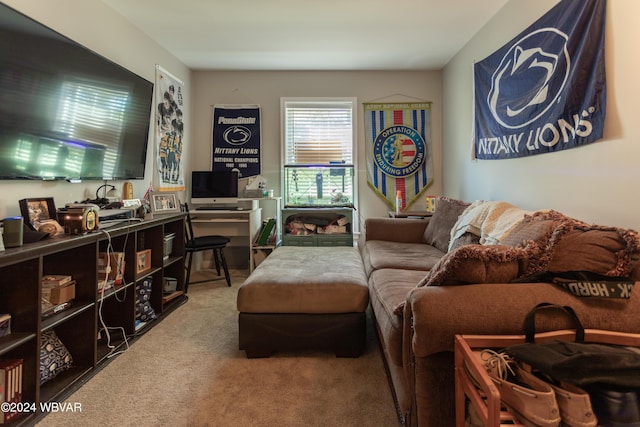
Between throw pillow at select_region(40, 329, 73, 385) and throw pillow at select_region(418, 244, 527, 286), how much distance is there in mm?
1875

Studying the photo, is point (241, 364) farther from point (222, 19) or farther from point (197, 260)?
point (222, 19)

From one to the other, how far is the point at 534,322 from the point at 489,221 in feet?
4.00

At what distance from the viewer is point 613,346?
101 cm

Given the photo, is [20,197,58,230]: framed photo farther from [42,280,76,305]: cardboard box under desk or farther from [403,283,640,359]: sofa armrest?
[403,283,640,359]: sofa armrest

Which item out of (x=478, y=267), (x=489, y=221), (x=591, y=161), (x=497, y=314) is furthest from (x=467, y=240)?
(x=497, y=314)

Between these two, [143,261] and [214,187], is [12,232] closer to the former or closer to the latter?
[143,261]

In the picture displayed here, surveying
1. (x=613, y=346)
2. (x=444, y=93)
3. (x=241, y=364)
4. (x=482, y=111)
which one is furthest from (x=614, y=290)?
(x=444, y=93)

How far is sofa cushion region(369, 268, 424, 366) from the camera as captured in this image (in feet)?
4.34

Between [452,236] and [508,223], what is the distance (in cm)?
63

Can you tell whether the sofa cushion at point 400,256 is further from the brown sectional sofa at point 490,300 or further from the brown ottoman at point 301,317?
the brown sectional sofa at point 490,300

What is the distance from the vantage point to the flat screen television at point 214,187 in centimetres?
378

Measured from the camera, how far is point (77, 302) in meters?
1.76

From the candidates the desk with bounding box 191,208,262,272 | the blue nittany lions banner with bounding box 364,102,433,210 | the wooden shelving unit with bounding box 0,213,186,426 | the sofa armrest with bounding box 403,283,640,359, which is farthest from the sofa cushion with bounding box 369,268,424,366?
the blue nittany lions banner with bounding box 364,102,433,210

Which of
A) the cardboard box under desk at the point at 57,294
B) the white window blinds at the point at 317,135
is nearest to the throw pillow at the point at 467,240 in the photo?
the white window blinds at the point at 317,135
